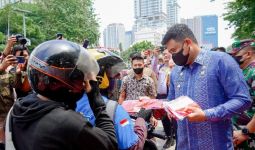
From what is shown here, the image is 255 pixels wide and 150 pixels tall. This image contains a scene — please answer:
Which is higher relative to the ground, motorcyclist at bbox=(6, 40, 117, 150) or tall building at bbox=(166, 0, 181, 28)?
tall building at bbox=(166, 0, 181, 28)

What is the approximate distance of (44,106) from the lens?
1.66 m

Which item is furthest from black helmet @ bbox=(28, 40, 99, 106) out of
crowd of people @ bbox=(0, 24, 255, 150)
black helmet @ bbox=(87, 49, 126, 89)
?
black helmet @ bbox=(87, 49, 126, 89)

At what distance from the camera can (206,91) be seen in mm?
2525

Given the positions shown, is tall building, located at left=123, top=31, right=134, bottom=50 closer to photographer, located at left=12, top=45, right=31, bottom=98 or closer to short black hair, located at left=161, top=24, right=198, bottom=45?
photographer, located at left=12, top=45, right=31, bottom=98

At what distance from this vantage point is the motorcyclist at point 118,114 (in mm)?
2068

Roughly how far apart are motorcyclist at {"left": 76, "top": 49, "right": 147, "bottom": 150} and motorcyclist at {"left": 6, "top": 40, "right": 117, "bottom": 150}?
246 mm

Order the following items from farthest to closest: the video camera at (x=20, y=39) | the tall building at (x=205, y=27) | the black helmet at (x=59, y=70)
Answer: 1. the tall building at (x=205, y=27)
2. the video camera at (x=20, y=39)
3. the black helmet at (x=59, y=70)

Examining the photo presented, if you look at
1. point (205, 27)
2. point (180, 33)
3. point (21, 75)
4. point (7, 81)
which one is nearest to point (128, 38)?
point (205, 27)

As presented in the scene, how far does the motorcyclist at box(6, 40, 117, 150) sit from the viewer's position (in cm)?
161

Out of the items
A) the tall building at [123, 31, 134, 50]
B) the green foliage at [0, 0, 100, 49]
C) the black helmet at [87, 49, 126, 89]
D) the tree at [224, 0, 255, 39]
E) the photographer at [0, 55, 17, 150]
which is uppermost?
the tall building at [123, 31, 134, 50]

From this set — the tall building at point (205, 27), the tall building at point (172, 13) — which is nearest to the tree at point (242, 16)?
the tall building at point (205, 27)

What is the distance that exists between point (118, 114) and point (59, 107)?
512mm

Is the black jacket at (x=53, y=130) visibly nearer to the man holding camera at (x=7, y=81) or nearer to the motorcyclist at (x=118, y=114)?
the motorcyclist at (x=118, y=114)

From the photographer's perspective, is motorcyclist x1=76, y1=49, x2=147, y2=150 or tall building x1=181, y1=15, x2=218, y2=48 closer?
motorcyclist x1=76, y1=49, x2=147, y2=150
